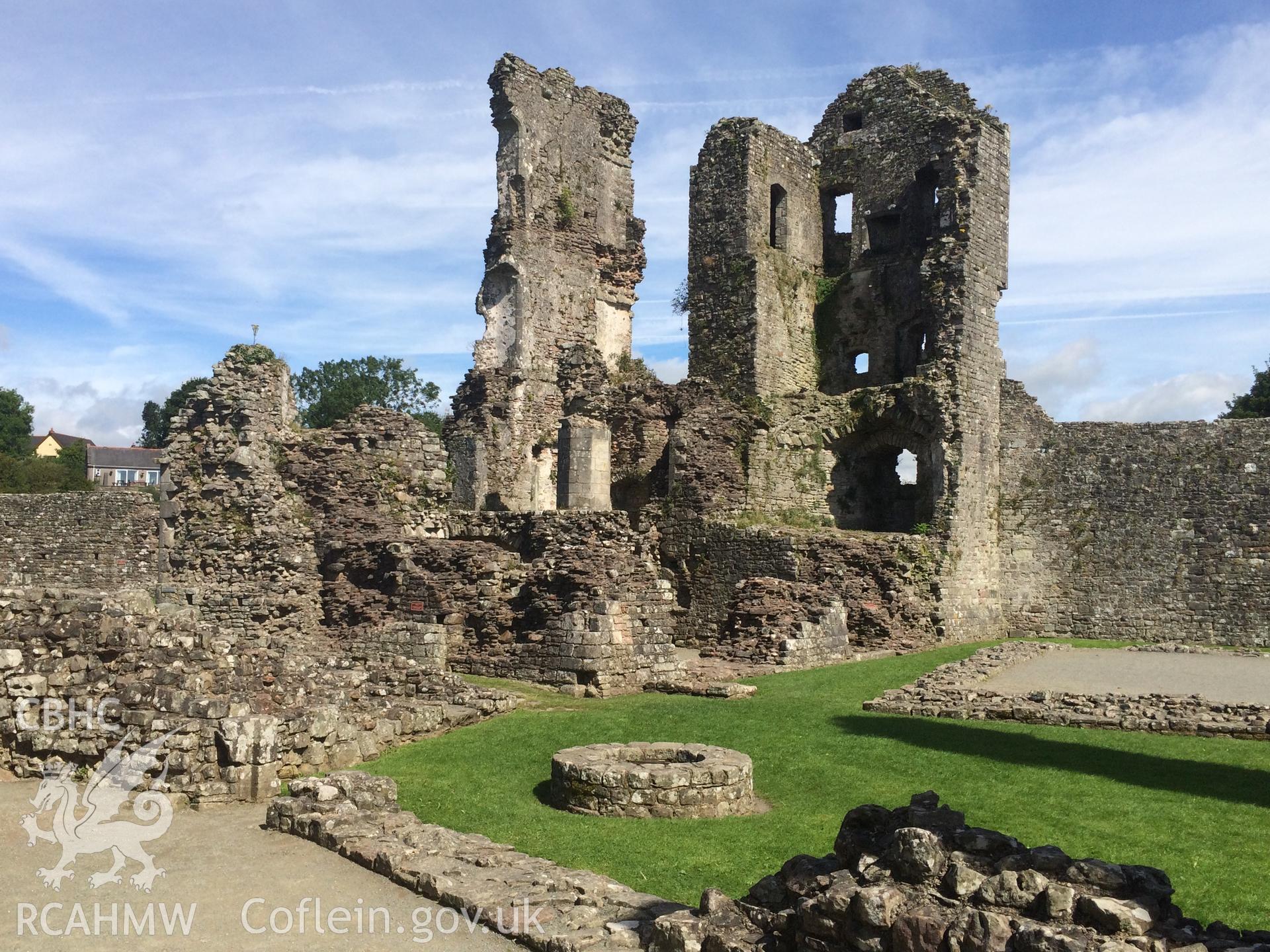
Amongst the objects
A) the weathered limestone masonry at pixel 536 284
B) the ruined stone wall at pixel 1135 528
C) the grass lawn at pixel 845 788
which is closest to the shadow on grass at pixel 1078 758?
the grass lawn at pixel 845 788

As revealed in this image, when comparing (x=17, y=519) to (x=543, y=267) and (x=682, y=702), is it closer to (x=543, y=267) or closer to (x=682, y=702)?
(x=543, y=267)

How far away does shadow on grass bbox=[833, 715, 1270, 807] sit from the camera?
863cm

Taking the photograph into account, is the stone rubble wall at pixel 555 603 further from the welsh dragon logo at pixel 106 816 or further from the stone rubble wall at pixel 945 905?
the stone rubble wall at pixel 945 905

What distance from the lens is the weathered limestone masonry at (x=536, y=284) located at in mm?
25078

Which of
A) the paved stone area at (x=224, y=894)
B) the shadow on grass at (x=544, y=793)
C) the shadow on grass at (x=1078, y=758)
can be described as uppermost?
the shadow on grass at (x=1078, y=758)

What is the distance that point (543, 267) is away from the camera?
26.8 metres

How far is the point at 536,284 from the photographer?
26.5 m

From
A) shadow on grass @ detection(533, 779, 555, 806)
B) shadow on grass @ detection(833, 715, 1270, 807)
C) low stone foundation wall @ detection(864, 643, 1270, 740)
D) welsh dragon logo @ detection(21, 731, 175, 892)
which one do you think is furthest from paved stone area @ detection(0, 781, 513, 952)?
→ low stone foundation wall @ detection(864, 643, 1270, 740)

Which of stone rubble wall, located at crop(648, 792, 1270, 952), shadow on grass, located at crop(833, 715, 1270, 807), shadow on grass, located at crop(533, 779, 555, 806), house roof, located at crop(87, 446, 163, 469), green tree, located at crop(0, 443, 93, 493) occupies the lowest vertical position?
shadow on grass, located at crop(533, 779, 555, 806)

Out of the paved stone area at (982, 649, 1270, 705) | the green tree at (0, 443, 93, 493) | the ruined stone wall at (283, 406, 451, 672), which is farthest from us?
the green tree at (0, 443, 93, 493)

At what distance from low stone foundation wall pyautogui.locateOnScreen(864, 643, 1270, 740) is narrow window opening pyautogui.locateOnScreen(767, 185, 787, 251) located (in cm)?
1760

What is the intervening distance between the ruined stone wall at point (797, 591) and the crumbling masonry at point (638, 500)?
69 millimetres

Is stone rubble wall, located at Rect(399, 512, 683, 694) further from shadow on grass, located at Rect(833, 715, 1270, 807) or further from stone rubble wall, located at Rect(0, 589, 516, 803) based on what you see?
shadow on grass, located at Rect(833, 715, 1270, 807)

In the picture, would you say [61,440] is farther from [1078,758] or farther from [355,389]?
[1078,758]
